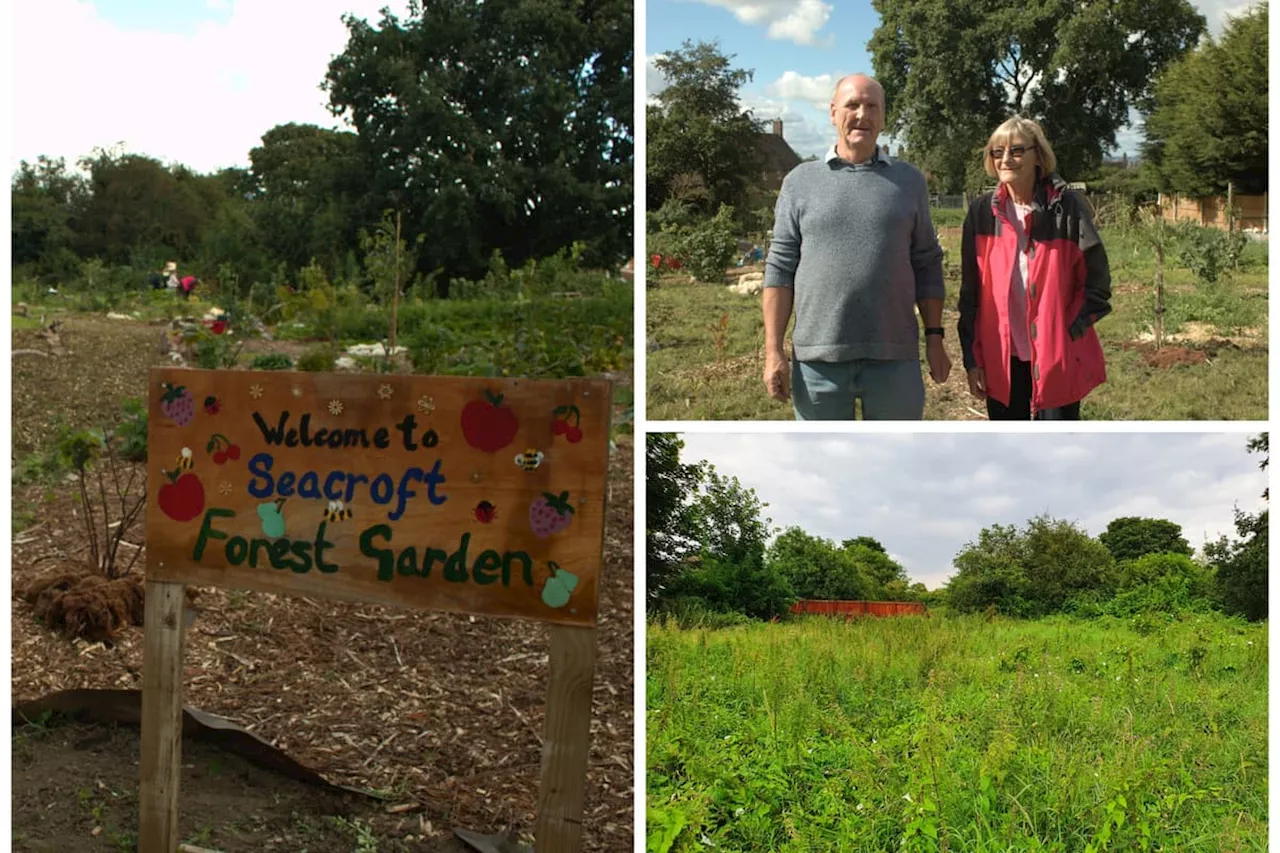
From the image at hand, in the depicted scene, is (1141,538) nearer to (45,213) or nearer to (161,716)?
Result: (161,716)

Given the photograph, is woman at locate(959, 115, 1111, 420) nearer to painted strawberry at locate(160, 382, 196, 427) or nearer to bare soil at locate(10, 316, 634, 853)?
bare soil at locate(10, 316, 634, 853)

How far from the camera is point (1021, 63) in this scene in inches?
136

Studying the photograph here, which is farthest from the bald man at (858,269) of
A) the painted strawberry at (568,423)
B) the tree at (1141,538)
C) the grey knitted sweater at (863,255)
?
the painted strawberry at (568,423)

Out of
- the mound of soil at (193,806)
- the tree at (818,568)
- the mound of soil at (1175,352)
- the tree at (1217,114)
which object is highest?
the tree at (1217,114)

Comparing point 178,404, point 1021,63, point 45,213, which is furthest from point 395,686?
point 45,213

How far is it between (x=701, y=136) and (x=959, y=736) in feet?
6.81

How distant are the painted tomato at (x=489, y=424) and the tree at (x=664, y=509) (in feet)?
2.76

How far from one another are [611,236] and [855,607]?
12650mm

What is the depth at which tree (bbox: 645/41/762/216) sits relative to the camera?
3.64 metres

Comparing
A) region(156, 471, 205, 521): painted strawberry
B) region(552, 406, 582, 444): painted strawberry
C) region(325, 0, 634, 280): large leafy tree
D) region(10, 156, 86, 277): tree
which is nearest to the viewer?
region(552, 406, 582, 444): painted strawberry

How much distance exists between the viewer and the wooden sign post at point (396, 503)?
235cm

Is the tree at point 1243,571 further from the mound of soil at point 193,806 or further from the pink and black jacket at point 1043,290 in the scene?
the mound of soil at point 193,806

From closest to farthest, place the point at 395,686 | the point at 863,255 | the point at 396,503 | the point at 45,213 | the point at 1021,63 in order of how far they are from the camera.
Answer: the point at 396,503 → the point at 863,255 → the point at 1021,63 → the point at 395,686 → the point at 45,213

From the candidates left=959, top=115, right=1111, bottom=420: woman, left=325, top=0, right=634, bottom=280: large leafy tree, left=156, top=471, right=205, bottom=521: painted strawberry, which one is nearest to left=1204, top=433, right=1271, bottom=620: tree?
left=959, top=115, right=1111, bottom=420: woman
